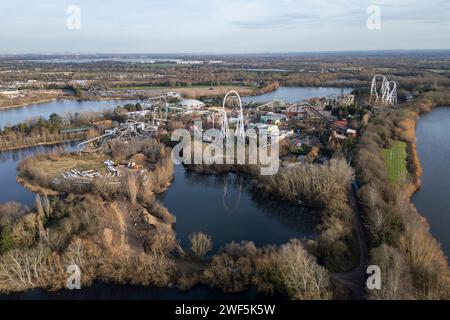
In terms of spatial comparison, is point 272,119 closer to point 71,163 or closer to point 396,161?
point 396,161

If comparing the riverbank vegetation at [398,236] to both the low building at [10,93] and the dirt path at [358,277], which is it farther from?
the low building at [10,93]

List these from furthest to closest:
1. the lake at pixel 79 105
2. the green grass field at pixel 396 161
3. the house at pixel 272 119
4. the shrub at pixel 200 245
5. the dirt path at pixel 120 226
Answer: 1. the lake at pixel 79 105
2. the house at pixel 272 119
3. the green grass field at pixel 396 161
4. the dirt path at pixel 120 226
5. the shrub at pixel 200 245

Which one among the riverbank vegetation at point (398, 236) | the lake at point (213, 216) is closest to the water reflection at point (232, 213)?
the lake at point (213, 216)

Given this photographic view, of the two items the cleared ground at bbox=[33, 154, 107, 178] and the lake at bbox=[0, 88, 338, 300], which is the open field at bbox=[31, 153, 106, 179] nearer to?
the cleared ground at bbox=[33, 154, 107, 178]

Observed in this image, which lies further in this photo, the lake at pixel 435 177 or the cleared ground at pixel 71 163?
the cleared ground at pixel 71 163

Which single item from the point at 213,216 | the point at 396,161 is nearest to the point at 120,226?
the point at 213,216

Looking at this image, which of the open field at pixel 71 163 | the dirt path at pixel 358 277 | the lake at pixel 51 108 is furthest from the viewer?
the lake at pixel 51 108
